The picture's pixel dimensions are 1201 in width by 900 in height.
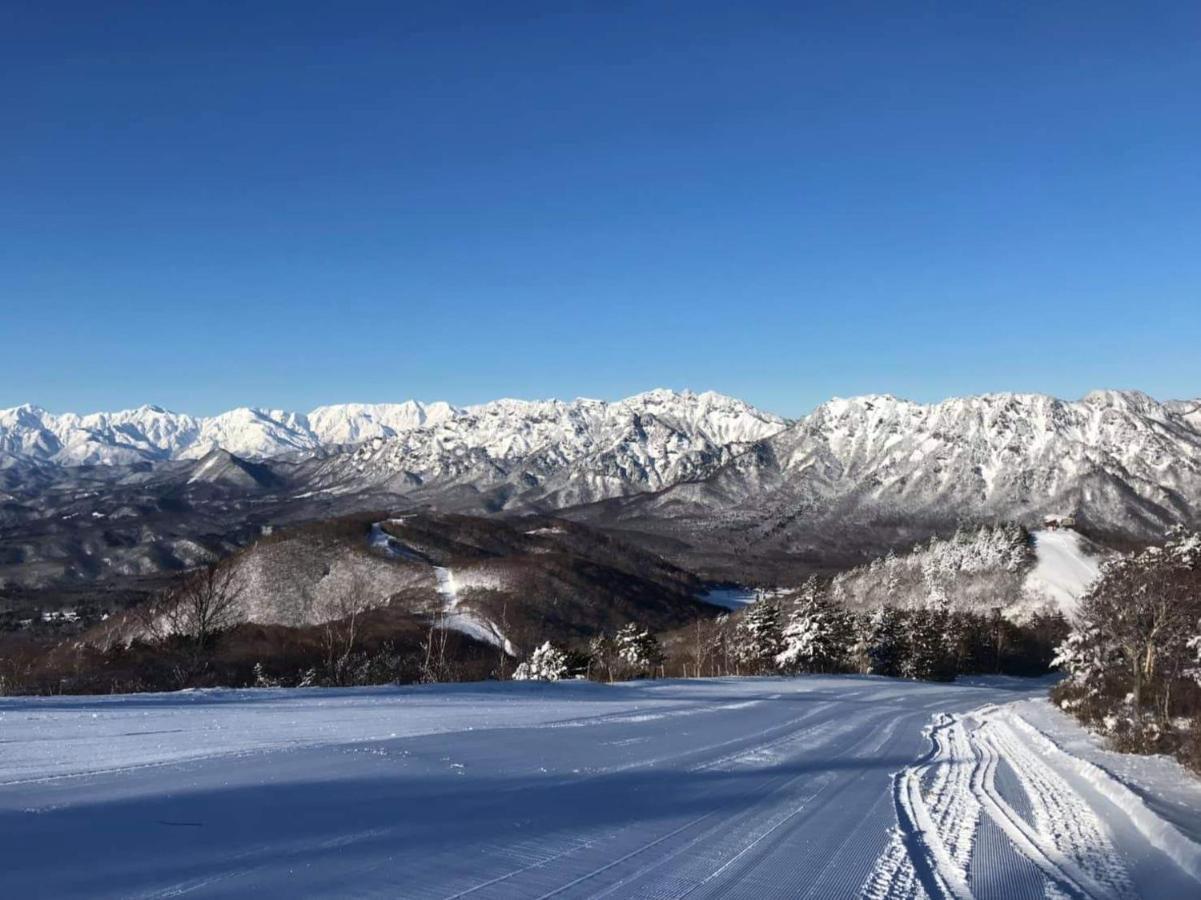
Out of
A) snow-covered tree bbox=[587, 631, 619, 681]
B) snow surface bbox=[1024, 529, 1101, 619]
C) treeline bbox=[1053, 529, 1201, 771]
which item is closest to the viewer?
treeline bbox=[1053, 529, 1201, 771]

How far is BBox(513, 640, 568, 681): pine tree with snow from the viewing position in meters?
50.0

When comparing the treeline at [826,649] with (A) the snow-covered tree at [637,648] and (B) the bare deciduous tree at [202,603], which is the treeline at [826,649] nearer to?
(A) the snow-covered tree at [637,648]

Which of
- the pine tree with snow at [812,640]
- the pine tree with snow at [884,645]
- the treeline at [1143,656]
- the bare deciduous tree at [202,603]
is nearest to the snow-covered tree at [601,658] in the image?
the pine tree with snow at [812,640]

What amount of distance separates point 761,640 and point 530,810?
5491cm

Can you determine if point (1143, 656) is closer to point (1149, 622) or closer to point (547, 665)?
point (1149, 622)

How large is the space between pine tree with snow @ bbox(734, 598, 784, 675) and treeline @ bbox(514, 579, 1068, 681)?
0.07 meters

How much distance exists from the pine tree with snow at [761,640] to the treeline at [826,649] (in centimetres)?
7

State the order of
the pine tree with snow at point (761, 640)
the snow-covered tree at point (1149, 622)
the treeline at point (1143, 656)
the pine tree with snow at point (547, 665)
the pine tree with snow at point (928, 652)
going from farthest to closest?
the pine tree with snow at point (928, 652), the pine tree with snow at point (761, 640), the pine tree with snow at point (547, 665), the snow-covered tree at point (1149, 622), the treeline at point (1143, 656)

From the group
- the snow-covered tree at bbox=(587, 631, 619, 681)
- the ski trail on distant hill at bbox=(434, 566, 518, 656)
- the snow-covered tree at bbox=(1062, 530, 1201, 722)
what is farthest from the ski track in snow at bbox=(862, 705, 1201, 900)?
the ski trail on distant hill at bbox=(434, 566, 518, 656)

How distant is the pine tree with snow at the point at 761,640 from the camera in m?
58.5

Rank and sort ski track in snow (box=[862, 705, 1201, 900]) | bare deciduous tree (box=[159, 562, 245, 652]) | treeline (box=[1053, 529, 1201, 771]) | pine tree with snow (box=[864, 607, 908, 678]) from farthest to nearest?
pine tree with snow (box=[864, 607, 908, 678])
bare deciduous tree (box=[159, 562, 245, 652])
treeline (box=[1053, 529, 1201, 771])
ski track in snow (box=[862, 705, 1201, 900])

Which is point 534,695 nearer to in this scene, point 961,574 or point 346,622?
point 346,622

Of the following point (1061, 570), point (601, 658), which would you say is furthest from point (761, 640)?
point (1061, 570)

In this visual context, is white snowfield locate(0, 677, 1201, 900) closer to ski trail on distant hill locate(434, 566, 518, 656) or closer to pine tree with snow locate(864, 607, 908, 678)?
pine tree with snow locate(864, 607, 908, 678)
